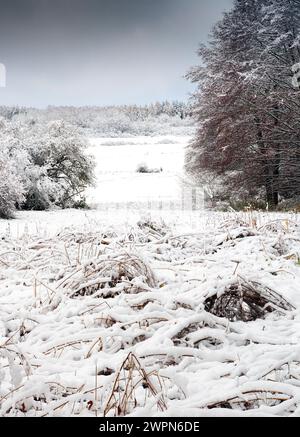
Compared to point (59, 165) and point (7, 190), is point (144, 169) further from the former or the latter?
point (7, 190)

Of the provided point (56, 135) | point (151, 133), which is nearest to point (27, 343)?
point (56, 135)

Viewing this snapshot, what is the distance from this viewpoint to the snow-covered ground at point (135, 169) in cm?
1602

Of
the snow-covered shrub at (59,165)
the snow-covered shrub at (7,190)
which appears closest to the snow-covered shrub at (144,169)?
the snow-covered shrub at (59,165)

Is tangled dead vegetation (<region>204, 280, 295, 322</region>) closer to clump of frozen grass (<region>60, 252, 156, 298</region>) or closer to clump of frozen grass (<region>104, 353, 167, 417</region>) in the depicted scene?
clump of frozen grass (<region>60, 252, 156, 298</region>)

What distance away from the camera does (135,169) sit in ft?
73.0

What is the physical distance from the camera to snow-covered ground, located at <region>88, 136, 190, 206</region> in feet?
52.5

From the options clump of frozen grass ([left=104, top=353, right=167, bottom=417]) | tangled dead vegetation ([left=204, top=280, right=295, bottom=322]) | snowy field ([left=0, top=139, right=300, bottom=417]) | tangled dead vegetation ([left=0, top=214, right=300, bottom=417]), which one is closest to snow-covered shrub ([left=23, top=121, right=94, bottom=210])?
snowy field ([left=0, top=139, right=300, bottom=417])

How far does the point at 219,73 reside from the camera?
12.1 m

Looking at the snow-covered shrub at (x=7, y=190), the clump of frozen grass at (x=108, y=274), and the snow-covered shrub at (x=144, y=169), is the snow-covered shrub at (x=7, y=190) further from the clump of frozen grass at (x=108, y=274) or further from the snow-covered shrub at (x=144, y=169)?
the snow-covered shrub at (x=144, y=169)

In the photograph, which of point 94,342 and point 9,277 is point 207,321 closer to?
point 94,342

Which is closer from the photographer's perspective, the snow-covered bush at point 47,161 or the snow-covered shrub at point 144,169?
the snow-covered bush at point 47,161

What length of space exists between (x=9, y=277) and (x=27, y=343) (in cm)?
147

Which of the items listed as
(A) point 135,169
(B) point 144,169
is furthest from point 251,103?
(A) point 135,169

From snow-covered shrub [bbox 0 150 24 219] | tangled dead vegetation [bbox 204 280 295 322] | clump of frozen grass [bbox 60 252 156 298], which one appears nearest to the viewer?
tangled dead vegetation [bbox 204 280 295 322]
